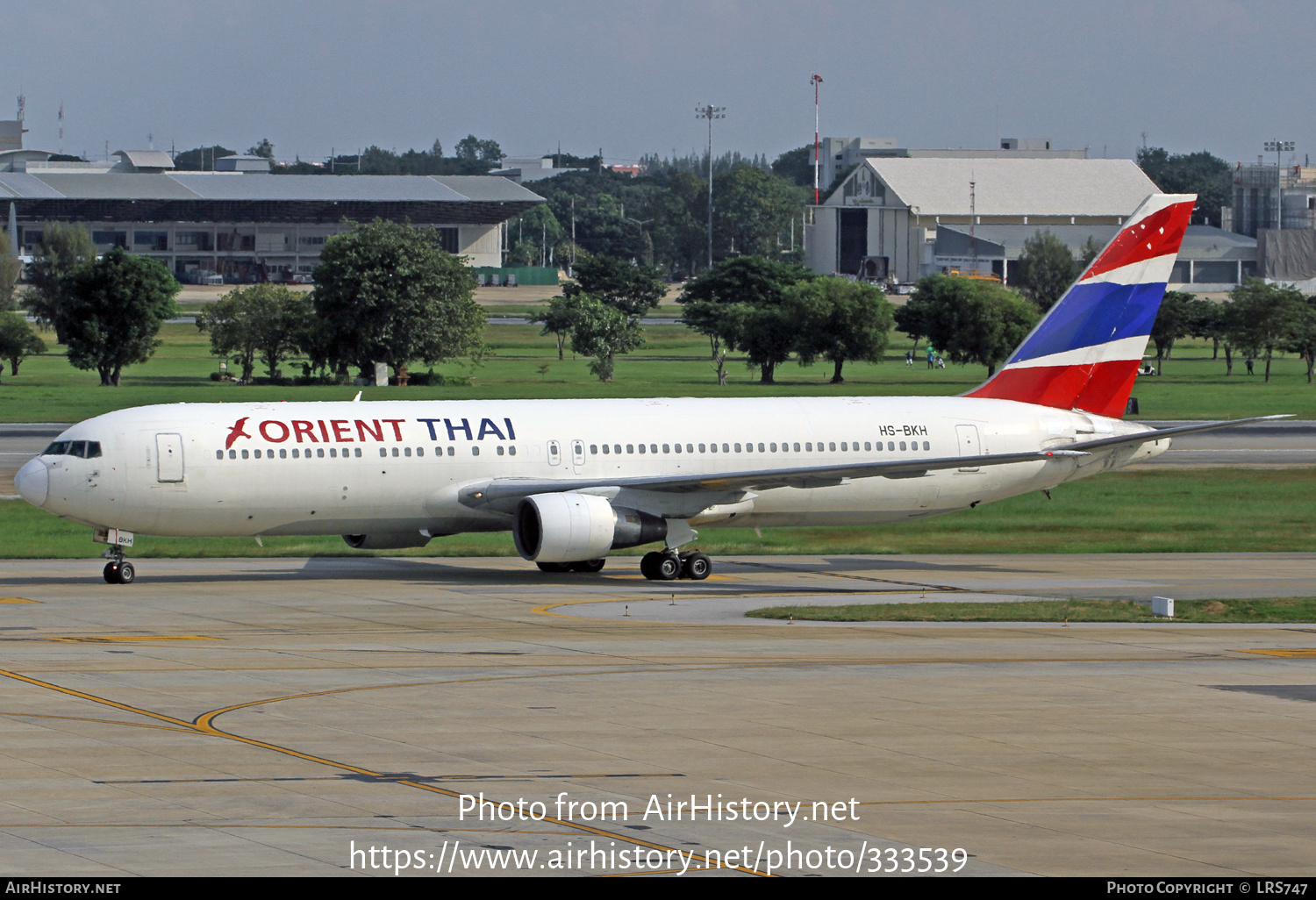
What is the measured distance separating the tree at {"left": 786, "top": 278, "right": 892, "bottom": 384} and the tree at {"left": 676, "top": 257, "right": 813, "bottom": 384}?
155 centimetres

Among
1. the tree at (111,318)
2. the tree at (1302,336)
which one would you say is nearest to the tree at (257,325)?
the tree at (111,318)

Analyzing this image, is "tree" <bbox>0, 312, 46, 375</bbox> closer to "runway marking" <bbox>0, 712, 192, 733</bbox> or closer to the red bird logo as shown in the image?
the red bird logo

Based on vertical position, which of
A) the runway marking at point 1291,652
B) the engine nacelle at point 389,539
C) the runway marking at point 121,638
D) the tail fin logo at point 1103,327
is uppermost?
the tail fin logo at point 1103,327

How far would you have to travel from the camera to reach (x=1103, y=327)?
159 feet

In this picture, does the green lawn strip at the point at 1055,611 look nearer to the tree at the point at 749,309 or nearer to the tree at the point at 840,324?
the tree at the point at 749,309

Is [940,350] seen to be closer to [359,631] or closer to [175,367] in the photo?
[175,367]

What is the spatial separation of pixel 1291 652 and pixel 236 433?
24448mm

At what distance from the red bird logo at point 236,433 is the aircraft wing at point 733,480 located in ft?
18.3

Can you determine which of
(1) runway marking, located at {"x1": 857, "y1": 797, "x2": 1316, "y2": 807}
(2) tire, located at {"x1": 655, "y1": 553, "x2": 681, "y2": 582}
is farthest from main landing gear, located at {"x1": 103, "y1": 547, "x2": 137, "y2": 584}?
(1) runway marking, located at {"x1": 857, "y1": 797, "x2": 1316, "y2": 807}

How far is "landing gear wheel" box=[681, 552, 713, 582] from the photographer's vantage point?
140 feet

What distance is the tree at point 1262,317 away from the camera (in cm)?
13938

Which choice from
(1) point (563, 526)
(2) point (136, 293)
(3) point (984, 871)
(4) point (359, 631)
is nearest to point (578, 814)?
(3) point (984, 871)

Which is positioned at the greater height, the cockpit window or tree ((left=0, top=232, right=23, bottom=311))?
tree ((left=0, top=232, right=23, bottom=311))

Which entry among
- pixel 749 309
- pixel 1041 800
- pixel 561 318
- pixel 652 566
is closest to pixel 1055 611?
pixel 652 566
